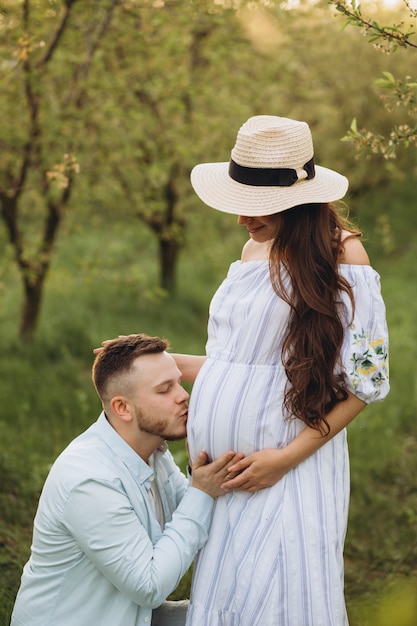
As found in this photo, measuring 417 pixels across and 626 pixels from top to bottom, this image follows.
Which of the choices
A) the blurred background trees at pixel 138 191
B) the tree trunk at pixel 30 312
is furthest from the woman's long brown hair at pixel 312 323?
the tree trunk at pixel 30 312

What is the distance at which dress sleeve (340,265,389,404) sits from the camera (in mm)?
2688

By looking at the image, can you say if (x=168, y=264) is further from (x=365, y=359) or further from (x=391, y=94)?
(x=365, y=359)

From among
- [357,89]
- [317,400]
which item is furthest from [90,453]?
[357,89]

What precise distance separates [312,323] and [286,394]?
0.26m

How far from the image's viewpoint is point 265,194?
2.86 meters

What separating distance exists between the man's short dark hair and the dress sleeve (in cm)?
72

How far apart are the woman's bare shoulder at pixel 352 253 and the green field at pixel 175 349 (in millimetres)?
1054

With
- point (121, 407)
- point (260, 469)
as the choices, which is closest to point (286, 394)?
point (260, 469)

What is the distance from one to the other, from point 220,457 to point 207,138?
879cm

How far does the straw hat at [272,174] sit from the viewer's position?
111 inches

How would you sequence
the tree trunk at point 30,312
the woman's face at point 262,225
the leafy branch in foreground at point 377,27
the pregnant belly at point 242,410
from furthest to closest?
the tree trunk at point 30,312 < the leafy branch in foreground at point 377,27 < the woman's face at point 262,225 < the pregnant belly at point 242,410

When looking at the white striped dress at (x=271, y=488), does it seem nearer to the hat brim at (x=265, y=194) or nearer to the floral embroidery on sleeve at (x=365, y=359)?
the floral embroidery on sleeve at (x=365, y=359)

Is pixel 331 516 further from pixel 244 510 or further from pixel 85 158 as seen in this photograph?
pixel 85 158

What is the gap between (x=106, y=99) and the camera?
7.92 meters
